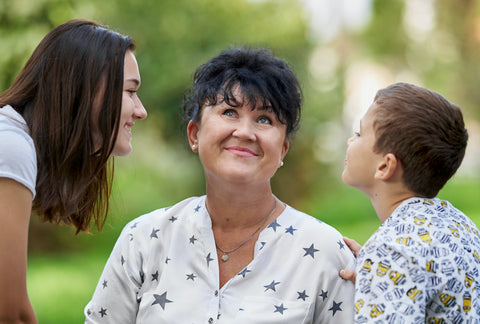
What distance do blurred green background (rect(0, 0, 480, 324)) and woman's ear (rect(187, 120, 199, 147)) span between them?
438 centimetres

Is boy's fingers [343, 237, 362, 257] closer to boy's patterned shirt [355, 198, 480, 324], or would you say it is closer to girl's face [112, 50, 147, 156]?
boy's patterned shirt [355, 198, 480, 324]

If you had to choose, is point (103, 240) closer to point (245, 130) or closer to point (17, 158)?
point (245, 130)

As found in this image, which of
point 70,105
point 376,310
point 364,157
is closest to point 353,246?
point 364,157

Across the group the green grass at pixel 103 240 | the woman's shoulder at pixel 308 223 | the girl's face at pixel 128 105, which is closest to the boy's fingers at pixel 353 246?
the woman's shoulder at pixel 308 223

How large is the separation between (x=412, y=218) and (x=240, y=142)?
59 centimetres

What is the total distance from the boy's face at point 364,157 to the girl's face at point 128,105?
0.73m

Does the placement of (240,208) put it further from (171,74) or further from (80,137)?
(171,74)

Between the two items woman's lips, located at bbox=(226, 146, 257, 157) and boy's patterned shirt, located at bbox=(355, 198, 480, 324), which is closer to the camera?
boy's patterned shirt, located at bbox=(355, 198, 480, 324)

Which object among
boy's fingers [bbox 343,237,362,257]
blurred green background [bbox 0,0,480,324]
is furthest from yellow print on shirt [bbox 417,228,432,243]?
blurred green background [bbox 0,0,480,324]

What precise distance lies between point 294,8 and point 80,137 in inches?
263

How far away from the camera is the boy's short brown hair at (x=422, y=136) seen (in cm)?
162

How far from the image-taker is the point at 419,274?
4.83ft

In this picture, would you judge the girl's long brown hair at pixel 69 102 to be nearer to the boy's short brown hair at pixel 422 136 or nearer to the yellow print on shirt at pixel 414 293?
the boy's short brown hair at pixel 422 136

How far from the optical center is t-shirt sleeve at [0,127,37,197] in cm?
155
